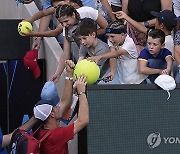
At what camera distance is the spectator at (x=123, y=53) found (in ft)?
23.5

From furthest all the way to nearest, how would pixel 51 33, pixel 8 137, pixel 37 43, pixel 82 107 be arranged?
pixel 37 43
pixel 51 33
pixel 8 137
pixel 82 107

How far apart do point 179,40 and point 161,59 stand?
36 cm

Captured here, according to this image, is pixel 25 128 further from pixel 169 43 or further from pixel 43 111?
pixel 169 43

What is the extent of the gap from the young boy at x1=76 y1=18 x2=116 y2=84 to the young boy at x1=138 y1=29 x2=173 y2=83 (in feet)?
1.12

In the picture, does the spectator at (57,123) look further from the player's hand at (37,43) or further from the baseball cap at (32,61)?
the player's hand at (37,43)

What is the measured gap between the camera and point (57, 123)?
21.7ft

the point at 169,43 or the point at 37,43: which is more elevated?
the point at 169,43

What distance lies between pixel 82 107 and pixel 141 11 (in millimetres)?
1970

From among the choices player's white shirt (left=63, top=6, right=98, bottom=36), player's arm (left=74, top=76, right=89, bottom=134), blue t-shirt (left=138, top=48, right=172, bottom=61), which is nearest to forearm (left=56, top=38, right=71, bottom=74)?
player's white shirt (left=63, top=6, right=98, bottom=36)

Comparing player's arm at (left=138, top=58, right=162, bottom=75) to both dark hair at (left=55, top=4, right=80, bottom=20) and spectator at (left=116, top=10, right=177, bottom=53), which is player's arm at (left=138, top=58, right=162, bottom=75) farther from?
dark hair at (left=55, top=4, right=80, bottom=20)

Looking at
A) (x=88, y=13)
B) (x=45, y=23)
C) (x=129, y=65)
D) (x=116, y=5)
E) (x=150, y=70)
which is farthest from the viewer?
(x=45, y=23)

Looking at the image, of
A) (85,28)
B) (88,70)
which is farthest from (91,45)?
(88,70)

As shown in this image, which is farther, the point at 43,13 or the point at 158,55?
the point at 43,13

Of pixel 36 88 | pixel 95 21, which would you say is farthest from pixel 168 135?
pixel 36 88
